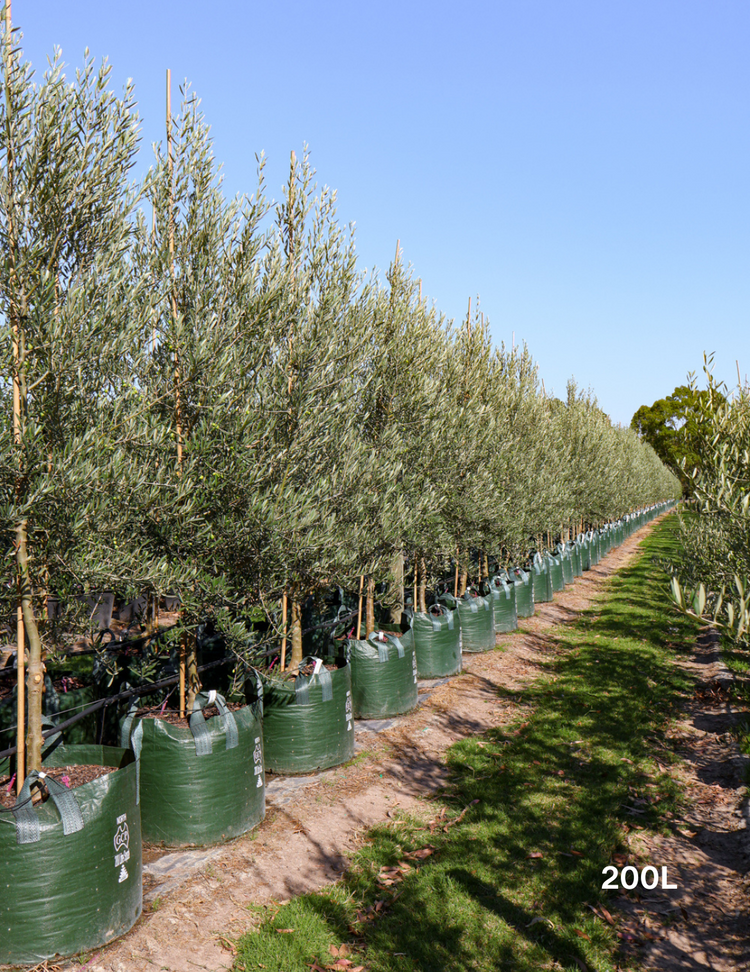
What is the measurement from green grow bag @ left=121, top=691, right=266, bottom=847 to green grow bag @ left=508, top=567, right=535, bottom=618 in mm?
12887

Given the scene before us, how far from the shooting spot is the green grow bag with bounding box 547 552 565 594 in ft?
79.9

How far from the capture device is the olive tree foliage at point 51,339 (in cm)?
529

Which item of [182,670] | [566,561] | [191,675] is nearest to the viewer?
[182,670]

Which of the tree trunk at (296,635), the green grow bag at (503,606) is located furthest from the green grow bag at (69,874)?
the green grow bag at (503,606)

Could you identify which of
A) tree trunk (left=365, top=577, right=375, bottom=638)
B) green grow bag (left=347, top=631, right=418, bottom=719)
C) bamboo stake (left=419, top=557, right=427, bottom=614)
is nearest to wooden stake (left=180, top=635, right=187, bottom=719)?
green grow bag (left=347, top=631, right=418, bottom=719)

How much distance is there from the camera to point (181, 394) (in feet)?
23.9

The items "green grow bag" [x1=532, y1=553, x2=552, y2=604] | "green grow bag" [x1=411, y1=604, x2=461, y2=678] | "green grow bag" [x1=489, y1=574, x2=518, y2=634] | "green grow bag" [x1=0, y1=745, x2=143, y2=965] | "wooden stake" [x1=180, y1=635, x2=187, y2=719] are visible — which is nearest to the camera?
"green grow bag" [x1=0, y1=745, x2=143, y2=965]

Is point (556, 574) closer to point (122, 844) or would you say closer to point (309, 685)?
point (309, 685)

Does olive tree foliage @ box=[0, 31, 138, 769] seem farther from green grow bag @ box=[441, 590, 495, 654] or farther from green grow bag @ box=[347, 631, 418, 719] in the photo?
green grow bag @ box=[441, 590, 495, 654]

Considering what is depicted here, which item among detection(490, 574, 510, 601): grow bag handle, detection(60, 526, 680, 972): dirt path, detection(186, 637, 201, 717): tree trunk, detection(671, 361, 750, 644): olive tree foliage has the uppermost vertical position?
detection(671, 361, 750, 644): olive tree foliage

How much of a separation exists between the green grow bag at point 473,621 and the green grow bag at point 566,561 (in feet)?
36.6

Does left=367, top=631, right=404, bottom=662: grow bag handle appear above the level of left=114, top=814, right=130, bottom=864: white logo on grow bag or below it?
above

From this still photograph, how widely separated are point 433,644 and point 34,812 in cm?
873

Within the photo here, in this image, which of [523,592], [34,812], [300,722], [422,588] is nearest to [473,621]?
[422,588]
